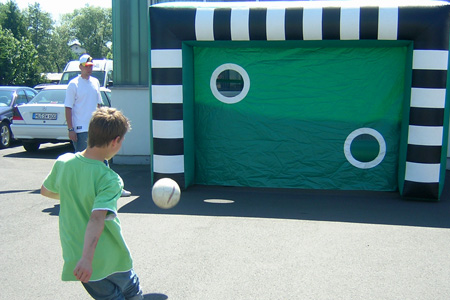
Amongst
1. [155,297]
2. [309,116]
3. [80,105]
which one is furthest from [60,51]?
[155,297]

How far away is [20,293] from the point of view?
393 cm

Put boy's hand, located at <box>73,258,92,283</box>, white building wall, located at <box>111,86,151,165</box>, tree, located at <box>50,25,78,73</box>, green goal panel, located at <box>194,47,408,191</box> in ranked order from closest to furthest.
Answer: boy's hand, located at <box>73,258,92,283</box>, green goal panel, located at <box>194,47,408,191</box>, white building wall, located at <box>111,86,151,165</box>, tree, located at <box>50,25,78,73</box>

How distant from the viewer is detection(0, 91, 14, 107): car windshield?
1307 cm

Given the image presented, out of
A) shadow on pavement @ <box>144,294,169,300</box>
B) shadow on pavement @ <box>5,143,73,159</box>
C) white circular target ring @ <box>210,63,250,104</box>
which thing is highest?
white circular target ring @ <box>210,63,250,104</box>

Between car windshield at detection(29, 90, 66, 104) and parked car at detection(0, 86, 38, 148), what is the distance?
5.12 ft

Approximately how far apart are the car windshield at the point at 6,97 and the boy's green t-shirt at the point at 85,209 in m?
11.4

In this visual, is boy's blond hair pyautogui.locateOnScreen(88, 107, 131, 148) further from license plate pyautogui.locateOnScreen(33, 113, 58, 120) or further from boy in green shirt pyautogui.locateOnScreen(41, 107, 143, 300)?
license plate pyautogui.locateOnScreen(33, 113, 58, 120)

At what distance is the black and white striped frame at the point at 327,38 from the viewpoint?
659cm

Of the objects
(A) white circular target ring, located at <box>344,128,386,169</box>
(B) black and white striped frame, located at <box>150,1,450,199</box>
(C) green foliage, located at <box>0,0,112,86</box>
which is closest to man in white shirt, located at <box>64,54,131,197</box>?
(B) black and white striped frame, located at <box>150,1,450,199</box>

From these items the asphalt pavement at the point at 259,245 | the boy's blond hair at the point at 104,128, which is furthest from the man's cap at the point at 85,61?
the boy's blond hair at the point at 104,128

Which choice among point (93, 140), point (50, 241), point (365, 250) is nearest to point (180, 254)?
point (50, 241)

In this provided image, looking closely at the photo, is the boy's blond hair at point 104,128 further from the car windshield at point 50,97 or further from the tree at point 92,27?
the tree at point 92,27

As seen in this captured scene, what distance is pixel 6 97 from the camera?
43.8 ft

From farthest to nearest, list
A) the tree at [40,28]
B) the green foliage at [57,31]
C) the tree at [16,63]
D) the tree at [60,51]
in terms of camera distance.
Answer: the tree at [60,51], the tree at [40,28], the green foliage at [57,31], the tree at [16,63]
